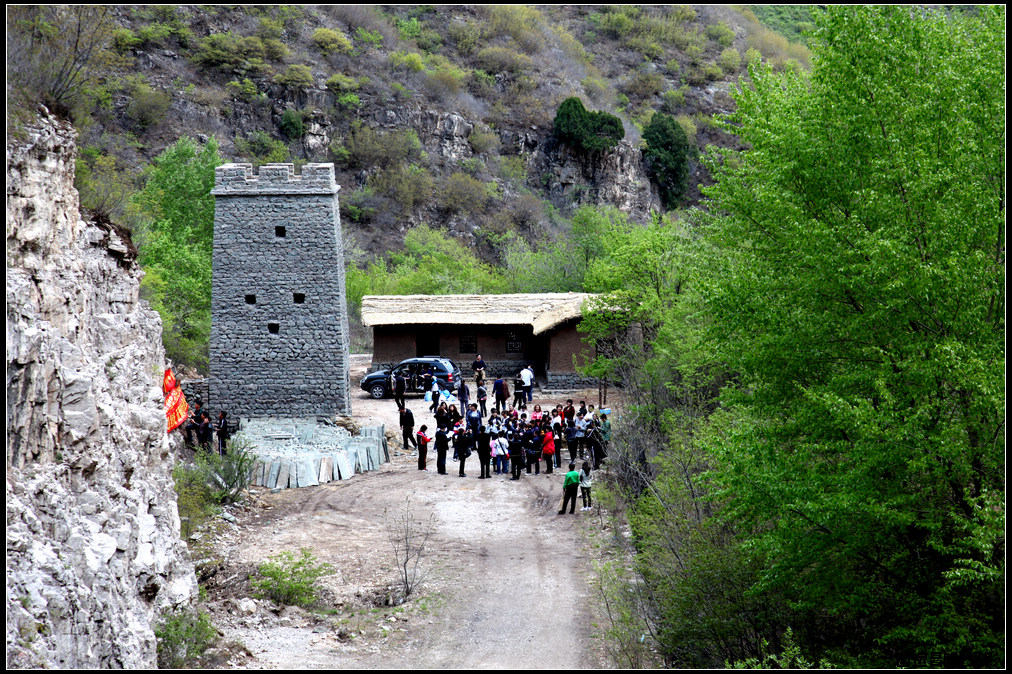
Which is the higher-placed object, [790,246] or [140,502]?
[790,246]

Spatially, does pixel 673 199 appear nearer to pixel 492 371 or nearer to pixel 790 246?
pixel 492 371

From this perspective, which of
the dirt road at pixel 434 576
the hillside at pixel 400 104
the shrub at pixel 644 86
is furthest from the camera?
the shrub at pixel 644 86

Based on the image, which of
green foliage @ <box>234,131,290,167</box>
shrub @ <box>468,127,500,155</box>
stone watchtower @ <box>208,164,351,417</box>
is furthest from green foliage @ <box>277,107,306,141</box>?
stone watchtower @ <box>208,164,351,417</box>

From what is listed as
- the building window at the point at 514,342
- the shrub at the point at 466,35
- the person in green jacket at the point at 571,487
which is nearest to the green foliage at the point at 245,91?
the shrub at the point at 466,35

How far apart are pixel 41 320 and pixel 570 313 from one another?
2588 cm

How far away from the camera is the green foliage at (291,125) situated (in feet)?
197

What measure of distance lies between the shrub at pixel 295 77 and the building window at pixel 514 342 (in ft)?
112

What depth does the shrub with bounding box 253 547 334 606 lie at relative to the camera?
14547mm

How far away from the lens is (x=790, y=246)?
11750mm

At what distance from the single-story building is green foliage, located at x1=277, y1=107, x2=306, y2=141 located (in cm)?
2791

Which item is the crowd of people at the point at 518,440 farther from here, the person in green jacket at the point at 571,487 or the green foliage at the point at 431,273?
the green foliage at the point at 431,273

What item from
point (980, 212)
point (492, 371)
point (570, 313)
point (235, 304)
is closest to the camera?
point (980, 212)

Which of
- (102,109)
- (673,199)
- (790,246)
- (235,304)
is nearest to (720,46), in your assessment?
(673,199)

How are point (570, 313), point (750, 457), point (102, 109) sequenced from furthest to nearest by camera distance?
point (102, 109) → point (570, 313) → point (750, 457)
